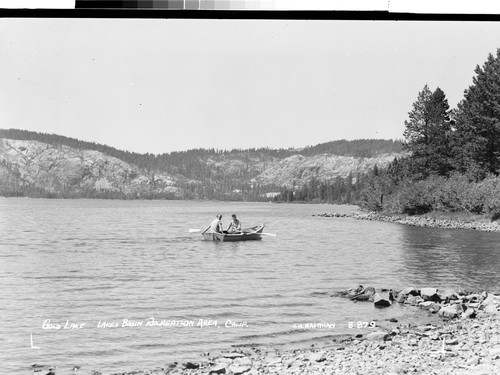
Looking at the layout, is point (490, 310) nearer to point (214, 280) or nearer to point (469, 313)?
point (469, 313)

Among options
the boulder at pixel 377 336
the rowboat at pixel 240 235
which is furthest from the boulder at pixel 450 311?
the rowboat at pixel 240 235

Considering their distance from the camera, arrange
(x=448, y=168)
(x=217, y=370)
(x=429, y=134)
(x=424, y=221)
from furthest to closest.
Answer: (x=424, y=221)
(x=448, y=168)
(x=429, y=134)
(x=217, y=370)

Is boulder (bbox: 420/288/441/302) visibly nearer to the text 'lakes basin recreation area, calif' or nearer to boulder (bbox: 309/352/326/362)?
the text 'lakes basin recreation area, calif'

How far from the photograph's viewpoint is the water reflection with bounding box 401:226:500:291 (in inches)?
462

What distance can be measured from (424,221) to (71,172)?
20.6 meters

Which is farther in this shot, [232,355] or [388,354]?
[232,355]

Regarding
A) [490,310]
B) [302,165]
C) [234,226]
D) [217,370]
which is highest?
[302,165]

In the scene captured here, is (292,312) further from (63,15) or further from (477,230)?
(477,230)

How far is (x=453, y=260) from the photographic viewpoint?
14.9m

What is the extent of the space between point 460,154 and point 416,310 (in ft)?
39.3

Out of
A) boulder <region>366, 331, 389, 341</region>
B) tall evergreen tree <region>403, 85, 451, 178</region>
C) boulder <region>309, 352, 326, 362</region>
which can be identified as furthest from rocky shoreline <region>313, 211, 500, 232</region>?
boulder <region>309, 352, 326, 362</region>

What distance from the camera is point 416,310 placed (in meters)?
9.14


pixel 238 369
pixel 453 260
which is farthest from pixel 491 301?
pixel 453 260

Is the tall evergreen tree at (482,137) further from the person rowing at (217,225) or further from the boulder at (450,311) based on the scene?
the boulder at (450,311)
